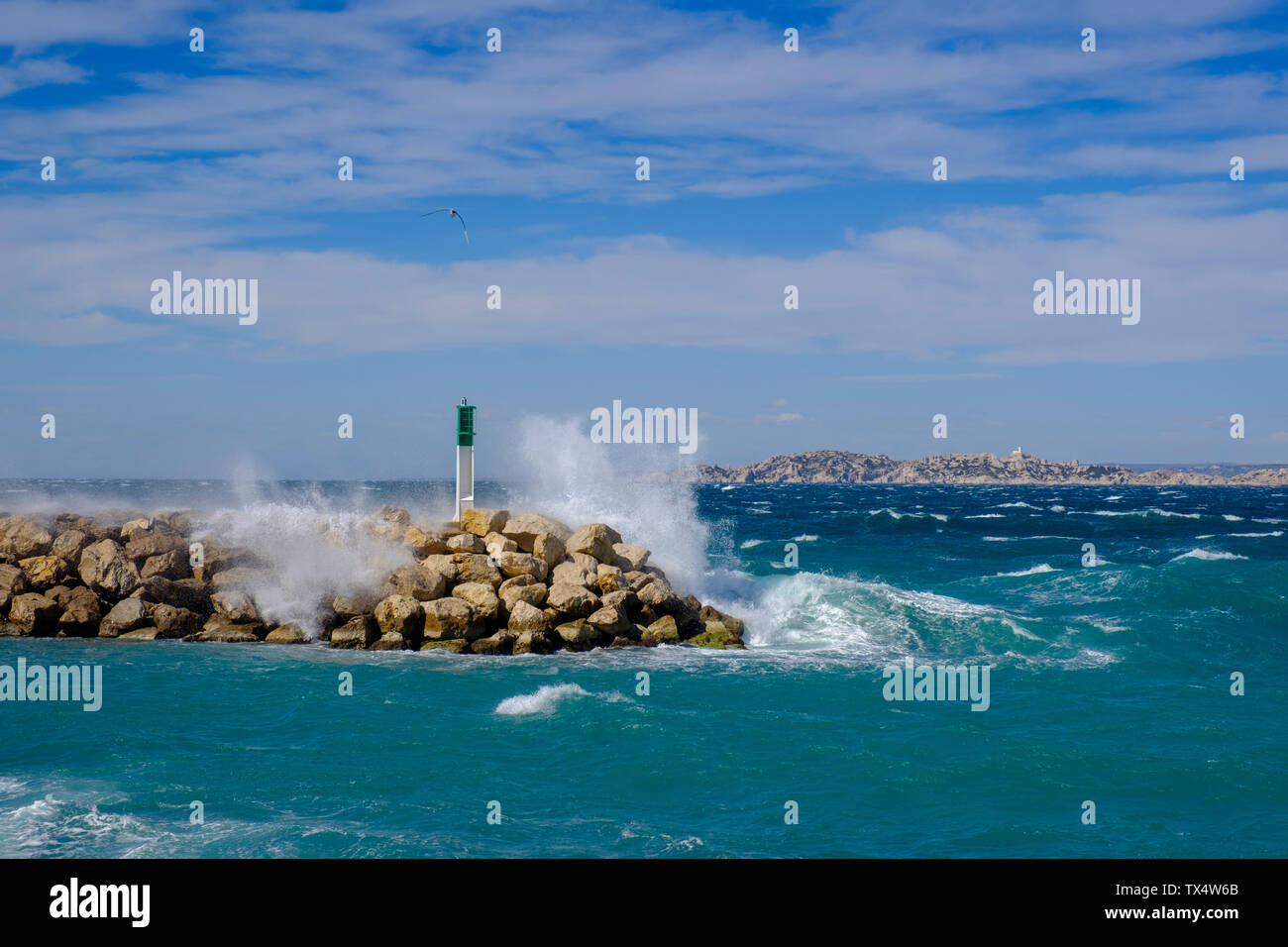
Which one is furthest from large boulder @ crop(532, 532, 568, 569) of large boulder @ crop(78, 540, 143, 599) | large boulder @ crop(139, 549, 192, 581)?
large boulder @ crop(78, 540, 143, 599)

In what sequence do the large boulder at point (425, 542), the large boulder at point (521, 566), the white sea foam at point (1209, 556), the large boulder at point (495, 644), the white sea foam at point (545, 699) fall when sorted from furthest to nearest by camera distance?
the white sea foam at point (1209, 556), the large boulder at point (425, 542), the large boulder at point (521, 566), the large boulder at point (495, 644), the white sea foam at point (545, 699)

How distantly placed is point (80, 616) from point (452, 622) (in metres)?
7.51

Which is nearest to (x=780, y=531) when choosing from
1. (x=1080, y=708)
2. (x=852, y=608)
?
(x=852, y=608)

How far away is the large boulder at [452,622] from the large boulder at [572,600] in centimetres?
149

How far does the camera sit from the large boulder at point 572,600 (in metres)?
19.6

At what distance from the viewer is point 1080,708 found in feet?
50.1

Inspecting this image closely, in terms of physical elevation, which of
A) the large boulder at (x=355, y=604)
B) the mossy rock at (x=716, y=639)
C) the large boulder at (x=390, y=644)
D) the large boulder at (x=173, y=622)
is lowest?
the mossy rock at (x=716, y=639)

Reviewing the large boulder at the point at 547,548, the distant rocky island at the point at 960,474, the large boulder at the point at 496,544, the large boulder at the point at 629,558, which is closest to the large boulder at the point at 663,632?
the large boulder at the point at 629,558

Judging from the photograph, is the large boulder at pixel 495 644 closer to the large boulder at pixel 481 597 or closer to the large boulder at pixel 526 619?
the large boulder at pixel 526 619

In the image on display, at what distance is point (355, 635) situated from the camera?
1902cm

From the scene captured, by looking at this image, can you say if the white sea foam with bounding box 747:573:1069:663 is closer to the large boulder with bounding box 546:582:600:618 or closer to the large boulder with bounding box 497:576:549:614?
the large boulder with bounding box 546:582:600:618

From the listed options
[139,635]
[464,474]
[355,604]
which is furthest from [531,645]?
[139,635]

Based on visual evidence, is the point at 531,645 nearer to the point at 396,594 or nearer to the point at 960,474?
the point at 396,594

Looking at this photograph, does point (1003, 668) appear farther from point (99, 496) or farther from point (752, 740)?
point (99, 496)
